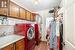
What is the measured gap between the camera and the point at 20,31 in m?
3.74

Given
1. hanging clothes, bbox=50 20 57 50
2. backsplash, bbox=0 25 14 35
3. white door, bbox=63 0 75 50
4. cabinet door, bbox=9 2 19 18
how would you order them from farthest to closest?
1. cabinet door, bbox=9 2 19 18
2. backsplash, bbox=0 25 14 35
3. hanging clothes, bbox=50 20 57 50
4. white door, bbox=63 0 75 50

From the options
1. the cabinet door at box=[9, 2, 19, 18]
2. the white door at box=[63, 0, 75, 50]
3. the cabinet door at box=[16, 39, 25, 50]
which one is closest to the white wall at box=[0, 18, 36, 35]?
the cabinet door at box=[9, 2, 19, 18]

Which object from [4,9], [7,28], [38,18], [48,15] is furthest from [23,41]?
[48,15]

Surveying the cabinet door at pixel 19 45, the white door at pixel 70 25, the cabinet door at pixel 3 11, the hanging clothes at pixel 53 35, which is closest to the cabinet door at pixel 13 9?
the cabinet door at pixel 3 11

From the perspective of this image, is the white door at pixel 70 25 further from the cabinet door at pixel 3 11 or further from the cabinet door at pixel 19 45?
the cabinet door at pixel 3 11

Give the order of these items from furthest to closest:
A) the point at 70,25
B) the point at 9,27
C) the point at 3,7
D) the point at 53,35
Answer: the point at 9,27 < the point at 53,35 < the point at 3,7 < the point at 70,25

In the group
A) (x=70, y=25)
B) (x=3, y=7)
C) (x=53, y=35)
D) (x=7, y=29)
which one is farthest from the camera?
(x=7, y=29)

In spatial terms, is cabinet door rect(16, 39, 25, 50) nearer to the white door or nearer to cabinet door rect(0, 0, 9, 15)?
cabinet door rect(0, 0, 9, 15)

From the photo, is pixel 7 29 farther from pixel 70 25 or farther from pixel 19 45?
pixel 70 25

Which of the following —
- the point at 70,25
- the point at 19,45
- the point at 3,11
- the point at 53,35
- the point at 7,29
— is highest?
the point at 3,11

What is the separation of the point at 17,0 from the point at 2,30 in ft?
4.04

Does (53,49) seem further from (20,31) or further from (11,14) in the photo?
(11,14)

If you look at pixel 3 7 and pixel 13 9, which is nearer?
pixel 3 7

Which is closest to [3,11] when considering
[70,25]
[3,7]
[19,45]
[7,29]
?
[3,7]
